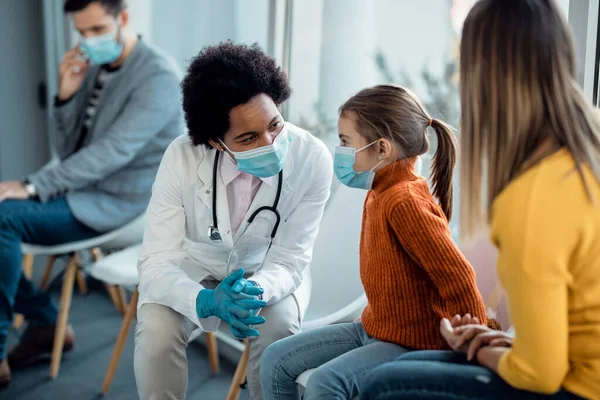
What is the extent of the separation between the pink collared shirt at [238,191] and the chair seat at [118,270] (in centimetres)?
51

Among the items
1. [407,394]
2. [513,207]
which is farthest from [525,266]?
[407,394]

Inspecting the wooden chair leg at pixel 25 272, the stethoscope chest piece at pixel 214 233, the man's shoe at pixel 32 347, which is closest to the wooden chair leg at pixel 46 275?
the wooden chair leg at pixel 25 272

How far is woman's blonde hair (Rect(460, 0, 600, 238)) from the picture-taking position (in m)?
0.97

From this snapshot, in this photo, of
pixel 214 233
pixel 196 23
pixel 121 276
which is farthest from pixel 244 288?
pixel 196 23

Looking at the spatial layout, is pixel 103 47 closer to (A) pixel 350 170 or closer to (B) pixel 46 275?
(B) pixel 46 275

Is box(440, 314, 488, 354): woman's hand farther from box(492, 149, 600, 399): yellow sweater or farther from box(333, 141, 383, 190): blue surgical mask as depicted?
box(333, 141, 383, 190): blue surgical mask

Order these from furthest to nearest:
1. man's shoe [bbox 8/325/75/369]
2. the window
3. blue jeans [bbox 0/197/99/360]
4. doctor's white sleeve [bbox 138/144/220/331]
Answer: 1. the window
2. man's shoe [bbox 8/325/75/369]
3. blue jeans [bbox 0/197/99/360]
4. doctor's white sleeve [bbox 138/144/220/331]

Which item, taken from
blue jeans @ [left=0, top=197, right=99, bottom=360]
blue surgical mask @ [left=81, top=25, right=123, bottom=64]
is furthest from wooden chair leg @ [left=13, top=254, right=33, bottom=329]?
blue surgical mask @ [left=81, top=25, right=123, bottom=64]

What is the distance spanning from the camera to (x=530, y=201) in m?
0.92

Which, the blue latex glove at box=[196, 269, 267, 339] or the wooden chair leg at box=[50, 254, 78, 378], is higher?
the blue latex glove at box=[196, 269, 267, 339]

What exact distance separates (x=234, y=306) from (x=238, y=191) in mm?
357

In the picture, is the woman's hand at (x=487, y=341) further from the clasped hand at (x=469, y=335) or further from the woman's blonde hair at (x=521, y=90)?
the woman's blonde hair at (x=521, y=90)

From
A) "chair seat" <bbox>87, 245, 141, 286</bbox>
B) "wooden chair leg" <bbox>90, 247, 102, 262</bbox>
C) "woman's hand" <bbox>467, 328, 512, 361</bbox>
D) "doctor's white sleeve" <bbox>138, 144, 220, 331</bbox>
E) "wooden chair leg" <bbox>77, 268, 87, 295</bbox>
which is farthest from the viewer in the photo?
"wooden chair leg" <bbox>77, 268, 87, 295</bbox>

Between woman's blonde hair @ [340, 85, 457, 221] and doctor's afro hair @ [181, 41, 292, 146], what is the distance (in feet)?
0.90
